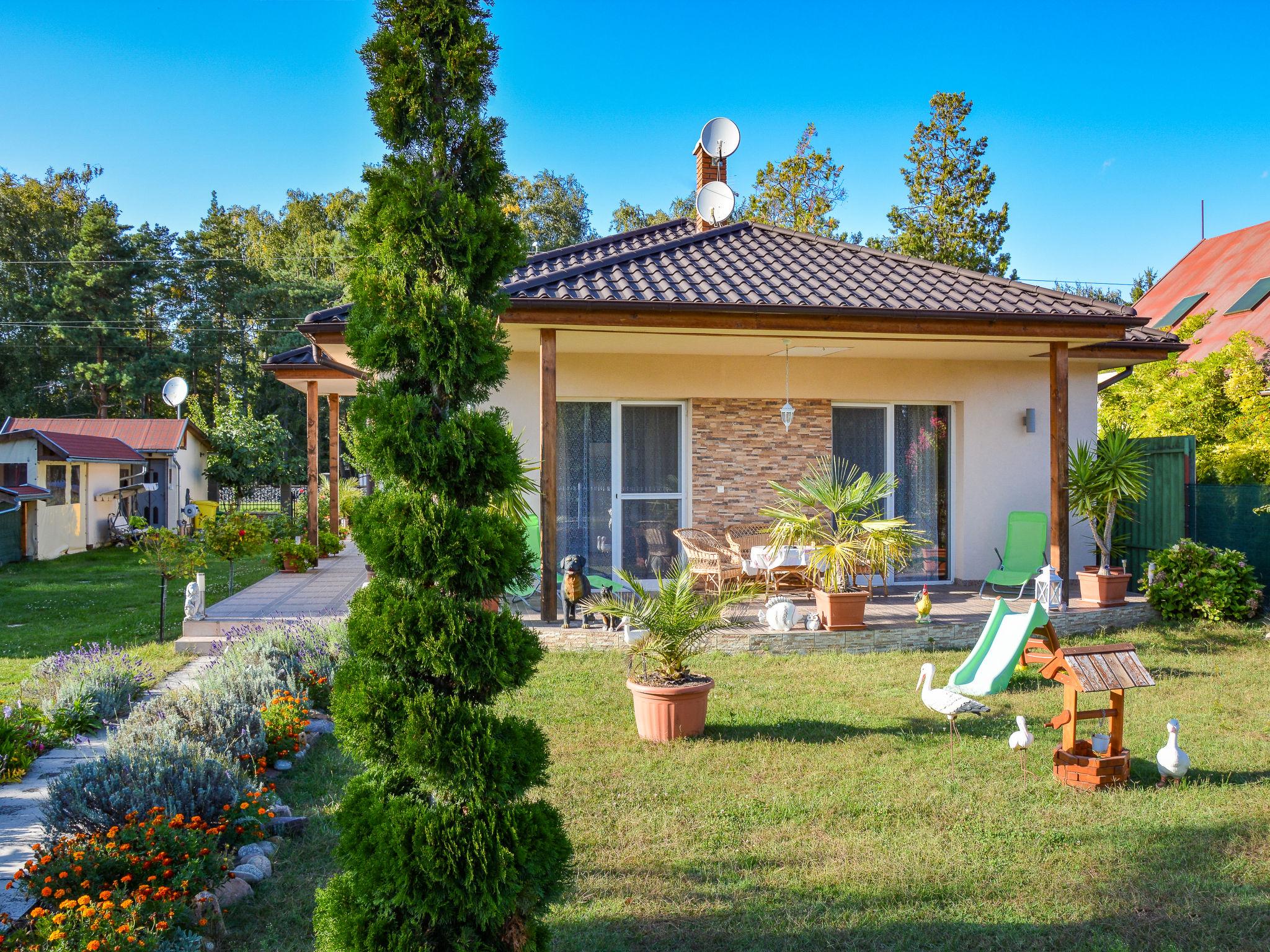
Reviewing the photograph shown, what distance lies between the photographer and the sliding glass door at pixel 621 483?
33.0 feet

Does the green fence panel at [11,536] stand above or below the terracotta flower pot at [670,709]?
Answer: above

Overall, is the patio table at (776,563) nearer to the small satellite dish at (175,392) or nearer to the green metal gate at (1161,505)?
the green metal gate at (1161,505)

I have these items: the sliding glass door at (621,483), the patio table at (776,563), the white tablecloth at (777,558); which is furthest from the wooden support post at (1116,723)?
the sliding glass door at (621,483)

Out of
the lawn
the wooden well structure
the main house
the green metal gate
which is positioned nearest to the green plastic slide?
the wooden well structure

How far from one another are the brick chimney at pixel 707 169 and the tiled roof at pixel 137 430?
59.9ft

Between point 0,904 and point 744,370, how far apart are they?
339 inches

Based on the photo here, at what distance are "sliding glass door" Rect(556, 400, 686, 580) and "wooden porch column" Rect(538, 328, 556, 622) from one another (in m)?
1.83

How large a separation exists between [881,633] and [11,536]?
656 inches

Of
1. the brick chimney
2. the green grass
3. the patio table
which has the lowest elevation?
the green grass

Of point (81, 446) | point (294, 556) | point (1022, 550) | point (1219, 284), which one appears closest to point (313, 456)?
point (294, 556)

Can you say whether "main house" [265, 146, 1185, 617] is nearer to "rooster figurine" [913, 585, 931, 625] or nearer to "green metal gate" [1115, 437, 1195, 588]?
"green metal gate" [1115, 437, 1195, 588]

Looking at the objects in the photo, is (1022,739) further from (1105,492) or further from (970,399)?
(970,399)

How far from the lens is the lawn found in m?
8.41

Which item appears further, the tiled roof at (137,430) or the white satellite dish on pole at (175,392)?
the tiled roof at (137,430)
